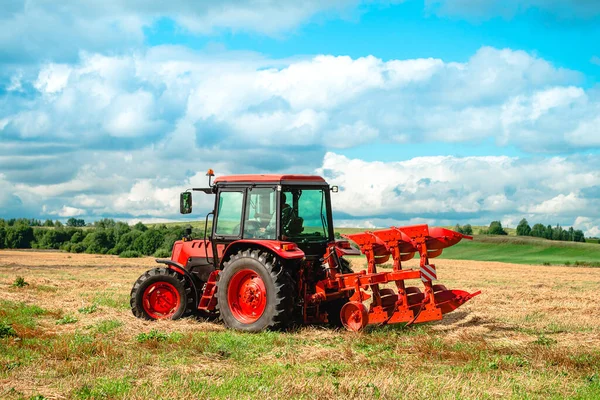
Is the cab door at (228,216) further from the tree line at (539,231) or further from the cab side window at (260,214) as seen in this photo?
the tree line at (539,231)

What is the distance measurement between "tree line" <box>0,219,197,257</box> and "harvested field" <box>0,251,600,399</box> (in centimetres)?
3680

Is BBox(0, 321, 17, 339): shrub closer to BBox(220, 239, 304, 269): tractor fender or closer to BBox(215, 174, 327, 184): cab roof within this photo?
BBox(220, 239, 304, 269): tractor fender

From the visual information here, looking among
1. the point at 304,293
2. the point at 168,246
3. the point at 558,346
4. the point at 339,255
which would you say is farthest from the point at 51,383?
the point at 168,246

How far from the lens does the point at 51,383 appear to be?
286 inches

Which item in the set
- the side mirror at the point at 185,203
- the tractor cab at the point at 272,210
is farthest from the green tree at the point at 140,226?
the tractor cab at the point at 272,210

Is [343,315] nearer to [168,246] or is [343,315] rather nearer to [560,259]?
[168,246]

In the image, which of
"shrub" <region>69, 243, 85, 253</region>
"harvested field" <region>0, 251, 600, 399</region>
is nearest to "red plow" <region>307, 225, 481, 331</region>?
"harvested field" <region>0, 251, 600, 399</region>

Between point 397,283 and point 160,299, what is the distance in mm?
4546

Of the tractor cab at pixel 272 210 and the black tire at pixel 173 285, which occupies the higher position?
the tractor cab at pixel 272 210

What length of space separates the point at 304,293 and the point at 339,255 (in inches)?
40.6

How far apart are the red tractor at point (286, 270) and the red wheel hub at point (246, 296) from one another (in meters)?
0.02

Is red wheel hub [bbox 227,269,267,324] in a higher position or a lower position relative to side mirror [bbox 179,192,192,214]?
lower

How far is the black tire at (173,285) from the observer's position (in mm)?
12289

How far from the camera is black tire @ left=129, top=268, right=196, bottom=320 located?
40.3ft
